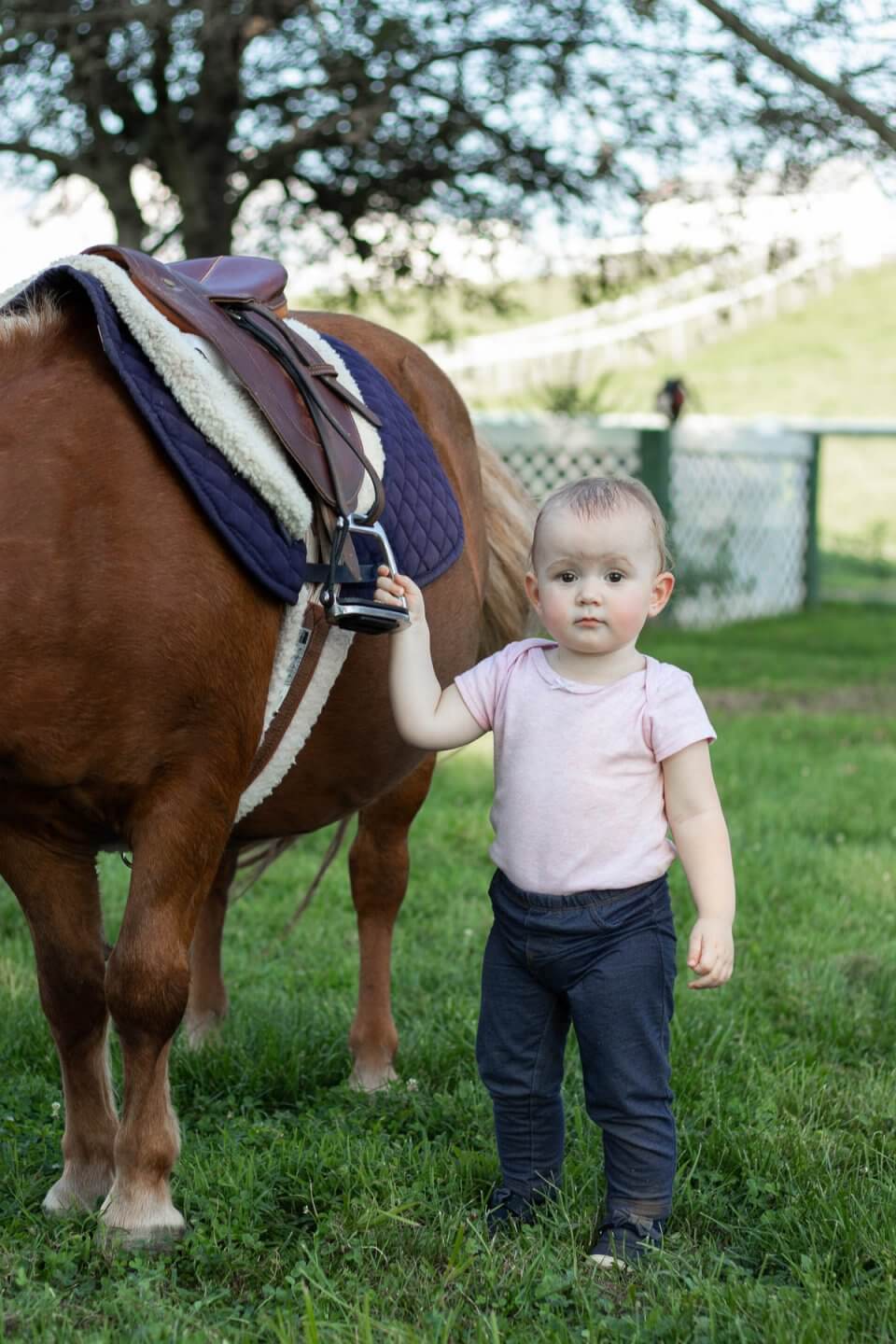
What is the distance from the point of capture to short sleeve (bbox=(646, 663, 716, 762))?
2129 mm

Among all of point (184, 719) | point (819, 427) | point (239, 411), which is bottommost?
point (819, 427)

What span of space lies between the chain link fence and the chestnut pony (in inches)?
333

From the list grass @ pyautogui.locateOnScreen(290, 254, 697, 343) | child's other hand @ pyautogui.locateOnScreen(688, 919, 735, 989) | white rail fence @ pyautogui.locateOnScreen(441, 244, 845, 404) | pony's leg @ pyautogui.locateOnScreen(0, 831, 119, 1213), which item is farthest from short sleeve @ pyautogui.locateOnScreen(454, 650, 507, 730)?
white rail fence @ pyautogui.locateOnScreen(441, 244, 845, 404)

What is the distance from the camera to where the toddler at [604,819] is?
215 centimetres

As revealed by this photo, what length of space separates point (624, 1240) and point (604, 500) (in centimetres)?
115

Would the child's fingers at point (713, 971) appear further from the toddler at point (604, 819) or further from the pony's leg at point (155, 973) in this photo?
the pony's leg at point (155, 973)

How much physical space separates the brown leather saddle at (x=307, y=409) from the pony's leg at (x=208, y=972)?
125 cm

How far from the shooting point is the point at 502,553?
11.0ft

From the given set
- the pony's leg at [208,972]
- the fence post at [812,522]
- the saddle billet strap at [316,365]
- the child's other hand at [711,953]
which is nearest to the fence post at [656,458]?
the fence post at [812,522]

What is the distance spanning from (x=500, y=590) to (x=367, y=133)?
561 centimetres

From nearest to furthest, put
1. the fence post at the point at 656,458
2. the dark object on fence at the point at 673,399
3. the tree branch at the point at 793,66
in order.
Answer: the tree branch at the point at 793,66 < the fence post at the point at 656,458 < the dark object on fence at the point at 673,399

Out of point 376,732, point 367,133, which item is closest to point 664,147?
point 367,133

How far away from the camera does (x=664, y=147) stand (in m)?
9.05

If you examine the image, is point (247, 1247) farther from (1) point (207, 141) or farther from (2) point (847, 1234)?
(1) point (207, 141)
